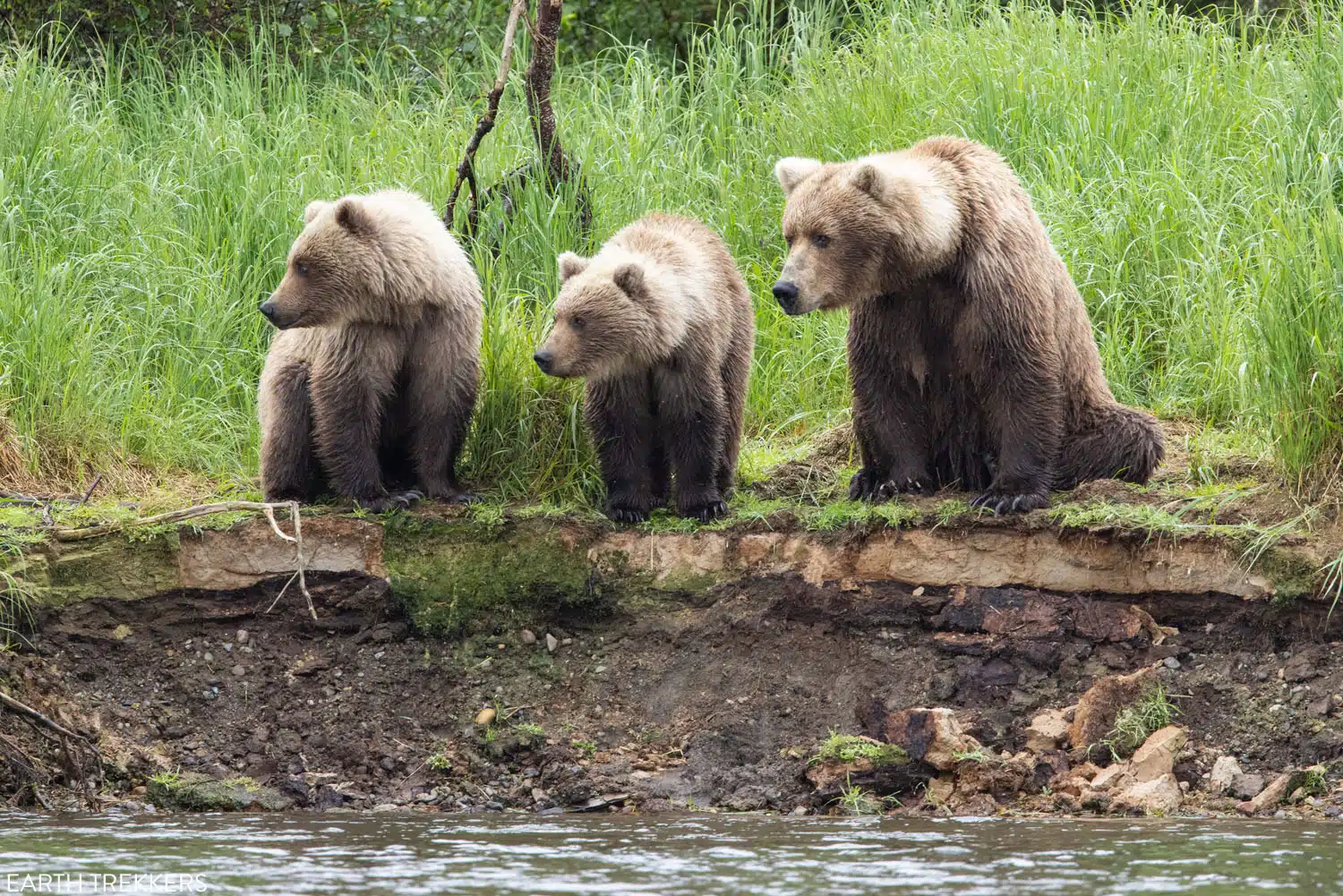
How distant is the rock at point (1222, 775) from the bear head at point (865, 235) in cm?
186

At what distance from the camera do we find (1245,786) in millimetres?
4602

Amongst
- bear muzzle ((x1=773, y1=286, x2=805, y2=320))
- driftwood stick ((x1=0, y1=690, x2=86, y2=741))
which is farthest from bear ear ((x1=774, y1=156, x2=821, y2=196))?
driftwood stick ((x1=0, y1=690, x2=86, y2=741))

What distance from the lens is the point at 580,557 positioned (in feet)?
18.5

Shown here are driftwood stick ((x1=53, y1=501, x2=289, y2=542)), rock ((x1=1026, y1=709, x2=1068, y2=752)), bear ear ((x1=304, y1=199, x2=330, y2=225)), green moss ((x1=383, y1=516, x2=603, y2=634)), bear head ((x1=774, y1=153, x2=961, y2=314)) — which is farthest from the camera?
bear ear ((x1=304, y1=199, x2=330, y2=225))

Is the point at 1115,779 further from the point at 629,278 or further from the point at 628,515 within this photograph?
the point at 629,278

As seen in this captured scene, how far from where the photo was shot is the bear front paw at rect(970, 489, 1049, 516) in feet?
17.3

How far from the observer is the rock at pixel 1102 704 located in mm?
4840

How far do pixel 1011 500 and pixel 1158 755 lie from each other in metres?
1.01

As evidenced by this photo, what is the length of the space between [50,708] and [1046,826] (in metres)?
3.26

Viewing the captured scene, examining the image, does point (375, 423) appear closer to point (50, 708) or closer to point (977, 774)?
point (50, 708)

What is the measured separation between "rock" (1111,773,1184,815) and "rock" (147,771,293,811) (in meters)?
2.58

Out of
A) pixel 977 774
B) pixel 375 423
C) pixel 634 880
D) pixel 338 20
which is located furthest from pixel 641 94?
pixel 634 880

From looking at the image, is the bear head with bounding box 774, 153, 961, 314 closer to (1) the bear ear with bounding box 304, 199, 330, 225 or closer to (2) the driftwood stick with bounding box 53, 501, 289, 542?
(1) the bear ear with bounding box 304, 199, 330, 225

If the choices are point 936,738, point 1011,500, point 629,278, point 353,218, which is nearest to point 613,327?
point 629,278
